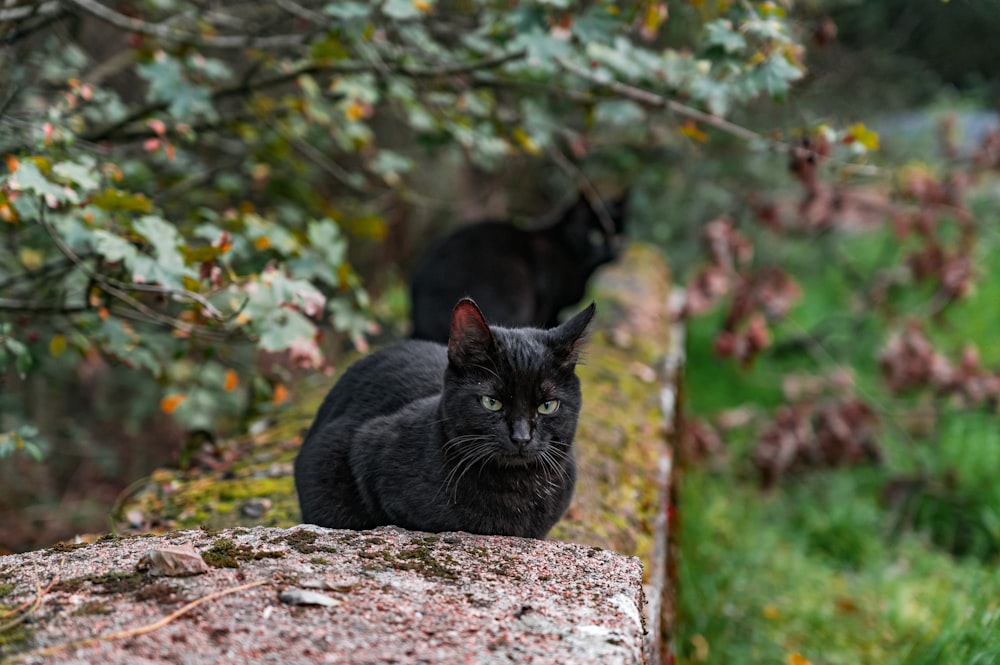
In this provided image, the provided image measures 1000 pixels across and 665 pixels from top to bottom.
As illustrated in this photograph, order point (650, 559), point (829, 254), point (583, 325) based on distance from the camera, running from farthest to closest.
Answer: point (829, 254)
point (650, 559)
point (583, 325)

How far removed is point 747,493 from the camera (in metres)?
5.38

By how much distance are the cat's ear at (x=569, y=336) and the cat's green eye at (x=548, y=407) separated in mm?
98

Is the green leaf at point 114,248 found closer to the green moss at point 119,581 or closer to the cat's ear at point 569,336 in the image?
the green moss at point 119,581

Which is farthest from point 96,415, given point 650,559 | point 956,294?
point 956,294

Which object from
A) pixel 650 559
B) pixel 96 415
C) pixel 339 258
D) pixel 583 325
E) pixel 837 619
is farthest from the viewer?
pixel 96 415

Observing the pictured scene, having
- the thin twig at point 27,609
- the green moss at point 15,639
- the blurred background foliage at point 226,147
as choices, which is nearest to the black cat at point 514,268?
the blurred background foliage at point 226,147

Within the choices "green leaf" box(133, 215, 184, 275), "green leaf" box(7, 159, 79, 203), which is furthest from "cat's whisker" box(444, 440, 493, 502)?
"green leaf" box(7, 159, 79, 203)

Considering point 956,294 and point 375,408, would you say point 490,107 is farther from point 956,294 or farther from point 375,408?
point 956,294

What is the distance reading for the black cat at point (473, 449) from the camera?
6.75 feet

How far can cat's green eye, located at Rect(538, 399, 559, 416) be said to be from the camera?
6.90 feet

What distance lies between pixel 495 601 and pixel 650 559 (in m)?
1.03

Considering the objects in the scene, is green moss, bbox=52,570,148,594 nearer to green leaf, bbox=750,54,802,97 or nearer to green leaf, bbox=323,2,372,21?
green leaf, bbox=323,2,372,21

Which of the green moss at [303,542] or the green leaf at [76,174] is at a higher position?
the green leaf at [76,174]

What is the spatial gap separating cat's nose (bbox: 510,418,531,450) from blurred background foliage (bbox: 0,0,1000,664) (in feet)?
3.02
